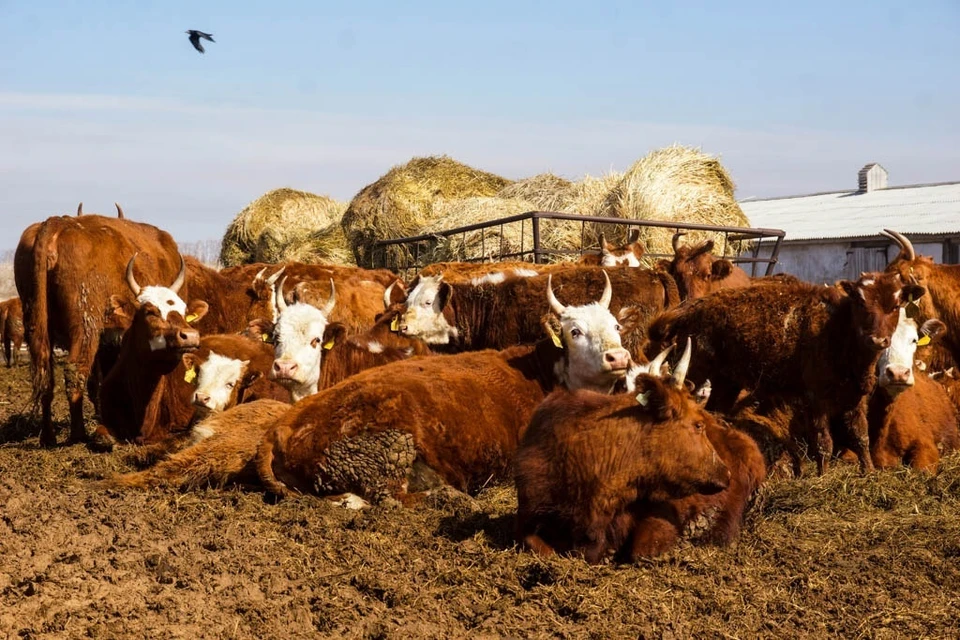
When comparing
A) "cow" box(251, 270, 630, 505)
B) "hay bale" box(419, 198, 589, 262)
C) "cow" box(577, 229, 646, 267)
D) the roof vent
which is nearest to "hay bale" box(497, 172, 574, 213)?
"hay bale" box(419, 198, 589, 262)

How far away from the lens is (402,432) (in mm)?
6156

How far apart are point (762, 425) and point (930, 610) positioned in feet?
10.6

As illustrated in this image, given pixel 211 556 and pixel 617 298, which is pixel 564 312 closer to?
pixel 617 298

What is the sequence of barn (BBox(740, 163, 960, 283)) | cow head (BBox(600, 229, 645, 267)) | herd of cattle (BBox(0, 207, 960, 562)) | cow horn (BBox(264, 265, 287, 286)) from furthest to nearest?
barn (BBox(740, 163, 960, 283)), cow horn (BBox(264, 265, 287, 286)), cow head (BBox(600, 229, 645, 267)), herd of cattle (BBox(0, 207, 960, 562))

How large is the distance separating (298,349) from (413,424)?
2.10 metres

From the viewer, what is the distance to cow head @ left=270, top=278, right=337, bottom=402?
7.85m

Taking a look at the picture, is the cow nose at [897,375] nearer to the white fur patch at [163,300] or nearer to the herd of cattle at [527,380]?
the herd of cattle at [527,380]

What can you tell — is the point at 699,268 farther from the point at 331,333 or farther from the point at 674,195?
the point at 331,333

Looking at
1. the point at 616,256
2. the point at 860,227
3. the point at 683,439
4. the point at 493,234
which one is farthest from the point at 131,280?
the point at 860,227

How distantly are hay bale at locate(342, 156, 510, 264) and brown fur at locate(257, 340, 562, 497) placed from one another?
359 inches

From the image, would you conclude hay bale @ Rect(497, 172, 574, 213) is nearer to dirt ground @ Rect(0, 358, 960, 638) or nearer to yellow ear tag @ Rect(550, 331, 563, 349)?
yellow ear tag @ Rect(550, 331, 563, 349)

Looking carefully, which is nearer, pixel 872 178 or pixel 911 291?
pixel 911 291

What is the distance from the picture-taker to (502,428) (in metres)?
6.65

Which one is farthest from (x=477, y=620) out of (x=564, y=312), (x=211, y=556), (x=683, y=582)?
(x=564, y=312)
